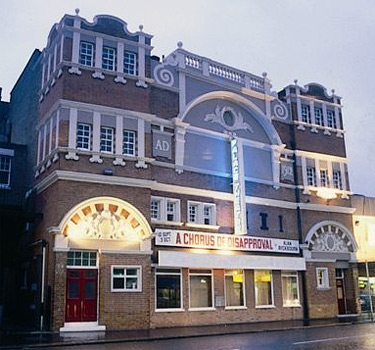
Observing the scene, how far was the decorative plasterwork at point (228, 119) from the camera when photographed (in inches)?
1131

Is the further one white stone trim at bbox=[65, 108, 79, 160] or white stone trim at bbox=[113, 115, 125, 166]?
white stone trim at bbox=[113, 115, 125, 166]

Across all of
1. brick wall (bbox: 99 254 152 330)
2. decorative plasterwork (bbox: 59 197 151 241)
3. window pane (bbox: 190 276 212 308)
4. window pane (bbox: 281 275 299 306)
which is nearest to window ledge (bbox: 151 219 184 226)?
decorative plasterwork (bbox: 59 197 151 241)

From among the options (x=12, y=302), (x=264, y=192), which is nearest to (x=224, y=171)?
(x=264, y=192)

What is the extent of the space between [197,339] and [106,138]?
10.3 metres

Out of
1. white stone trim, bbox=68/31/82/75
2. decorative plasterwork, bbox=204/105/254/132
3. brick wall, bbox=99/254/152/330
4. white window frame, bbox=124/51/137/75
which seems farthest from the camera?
decorative plasterwork, bbox=204/105/254/132

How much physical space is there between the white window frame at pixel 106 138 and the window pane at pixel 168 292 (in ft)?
21.6

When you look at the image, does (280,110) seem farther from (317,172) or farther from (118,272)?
(118,272)

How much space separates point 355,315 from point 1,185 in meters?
22.3

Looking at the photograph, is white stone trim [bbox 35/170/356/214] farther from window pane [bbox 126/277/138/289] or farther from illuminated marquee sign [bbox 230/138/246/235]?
window pane [bbox 126/277/138/289]

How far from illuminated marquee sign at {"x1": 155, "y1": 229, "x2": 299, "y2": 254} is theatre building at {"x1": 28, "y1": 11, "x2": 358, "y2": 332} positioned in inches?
2.9

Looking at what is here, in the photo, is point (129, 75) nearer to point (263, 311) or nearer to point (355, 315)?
point (263, 311)

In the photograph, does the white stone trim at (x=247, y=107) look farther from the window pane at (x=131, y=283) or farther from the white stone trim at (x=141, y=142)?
the window pane at (x=131, y=283)

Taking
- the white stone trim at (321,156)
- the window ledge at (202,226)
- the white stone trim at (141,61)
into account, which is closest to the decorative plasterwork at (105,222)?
the window ledge at (202,226)

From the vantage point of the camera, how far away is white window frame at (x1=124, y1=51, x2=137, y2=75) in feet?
83.9
